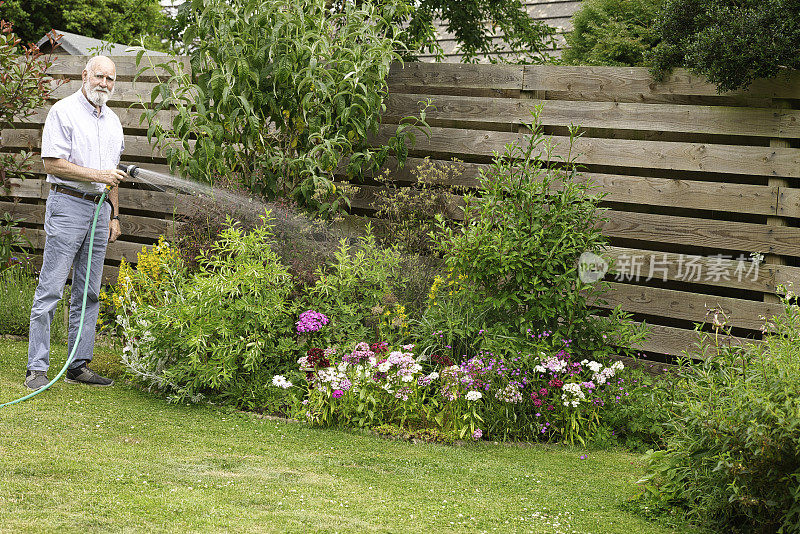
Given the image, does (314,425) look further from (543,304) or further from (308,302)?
(543,304)

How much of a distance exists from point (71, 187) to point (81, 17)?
11039mm

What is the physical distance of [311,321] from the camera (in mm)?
4258

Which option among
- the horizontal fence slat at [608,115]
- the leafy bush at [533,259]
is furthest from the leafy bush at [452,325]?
the horizontal fence slat at [608,115]

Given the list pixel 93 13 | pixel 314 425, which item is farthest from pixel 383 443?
pixel 93 13

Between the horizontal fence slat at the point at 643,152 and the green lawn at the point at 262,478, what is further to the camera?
the horizontal fence slat at the point at 643,152

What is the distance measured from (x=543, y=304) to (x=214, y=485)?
A: 1972 millimetres

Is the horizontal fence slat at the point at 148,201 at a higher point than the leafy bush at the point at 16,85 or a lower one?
lower

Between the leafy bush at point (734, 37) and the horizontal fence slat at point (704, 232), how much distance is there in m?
0.81

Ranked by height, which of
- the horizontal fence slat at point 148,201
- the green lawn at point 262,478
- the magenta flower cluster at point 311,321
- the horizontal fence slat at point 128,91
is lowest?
the green lawn at point 262,478

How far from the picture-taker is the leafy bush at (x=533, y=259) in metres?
4.03

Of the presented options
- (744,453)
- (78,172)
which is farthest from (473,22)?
(744,453)

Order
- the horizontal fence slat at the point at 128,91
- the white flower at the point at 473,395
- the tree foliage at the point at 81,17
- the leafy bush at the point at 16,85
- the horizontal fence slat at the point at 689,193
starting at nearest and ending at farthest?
the white flower at the point at 473,395 < the horizontal fence slat at the point at 689,193 < the leafy bush at the point at 16,85 < the horizontal fence slat at the point at 128,91 < the tree foliage at the point at 81,17

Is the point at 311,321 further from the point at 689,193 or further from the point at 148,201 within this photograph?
the point at 148,201

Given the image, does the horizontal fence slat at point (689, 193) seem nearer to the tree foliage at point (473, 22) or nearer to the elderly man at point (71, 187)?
the elderly man at point (71, 187)
